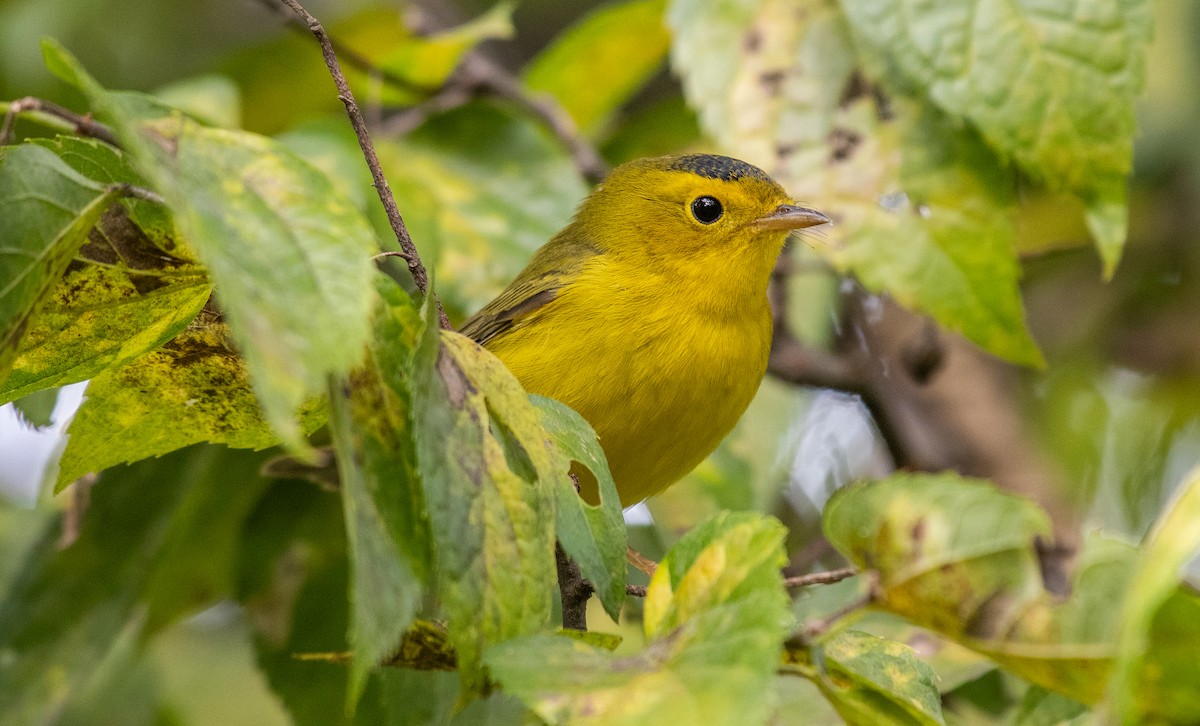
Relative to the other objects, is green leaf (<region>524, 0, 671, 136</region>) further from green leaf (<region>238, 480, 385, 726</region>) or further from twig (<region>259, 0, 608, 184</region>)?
green leaf (<region>238, 480, 385, 726</region>)

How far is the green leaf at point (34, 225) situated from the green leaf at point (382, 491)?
0.44m

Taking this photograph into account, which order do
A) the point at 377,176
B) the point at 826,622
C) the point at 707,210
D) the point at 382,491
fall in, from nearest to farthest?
the point at 382,491, the point at 377,176, the point at 826,622, the point at 707,210

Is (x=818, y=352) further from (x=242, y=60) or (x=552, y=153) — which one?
(x=242, y=60)

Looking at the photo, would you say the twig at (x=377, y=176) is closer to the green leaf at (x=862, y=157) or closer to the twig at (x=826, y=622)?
the twig at (x=826, y=622)

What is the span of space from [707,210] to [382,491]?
258cm

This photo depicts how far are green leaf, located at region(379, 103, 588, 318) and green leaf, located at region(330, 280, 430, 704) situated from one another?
1784 mm

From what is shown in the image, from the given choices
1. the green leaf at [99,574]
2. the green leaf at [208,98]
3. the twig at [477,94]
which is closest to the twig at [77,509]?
the green leaf at [99,574]

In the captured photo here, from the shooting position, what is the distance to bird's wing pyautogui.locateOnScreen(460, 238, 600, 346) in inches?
148

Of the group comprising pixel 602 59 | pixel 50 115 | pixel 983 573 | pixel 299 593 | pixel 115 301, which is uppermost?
pixel 602 59

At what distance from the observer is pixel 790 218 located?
12.2 feet

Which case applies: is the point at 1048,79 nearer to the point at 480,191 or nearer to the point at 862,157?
the point at 862,157

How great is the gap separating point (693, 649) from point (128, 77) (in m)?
4.94

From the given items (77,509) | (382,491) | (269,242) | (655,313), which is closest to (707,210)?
(655,313)

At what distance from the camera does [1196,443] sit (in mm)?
4977
